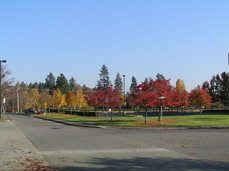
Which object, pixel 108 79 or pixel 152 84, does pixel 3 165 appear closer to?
pixel 152 84

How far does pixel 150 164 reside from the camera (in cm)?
912

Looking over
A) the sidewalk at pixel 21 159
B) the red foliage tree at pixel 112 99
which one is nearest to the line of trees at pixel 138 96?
the red foliage tree at pixel 112 99

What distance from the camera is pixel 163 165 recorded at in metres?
8.95

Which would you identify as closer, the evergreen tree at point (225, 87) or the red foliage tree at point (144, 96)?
the red foliage tree at point (144, 96)

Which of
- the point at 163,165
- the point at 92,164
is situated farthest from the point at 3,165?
the point at 163,165

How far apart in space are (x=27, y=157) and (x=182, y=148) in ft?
21.0

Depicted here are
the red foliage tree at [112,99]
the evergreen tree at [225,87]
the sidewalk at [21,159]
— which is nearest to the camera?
the sidewalk at [21,159]

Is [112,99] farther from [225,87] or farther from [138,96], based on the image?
[225,87]

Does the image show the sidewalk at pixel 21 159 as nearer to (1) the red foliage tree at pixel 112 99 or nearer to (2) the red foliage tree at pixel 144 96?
(2) the red foliage tree at pixel 144 96

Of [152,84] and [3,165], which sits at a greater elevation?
[152,84]

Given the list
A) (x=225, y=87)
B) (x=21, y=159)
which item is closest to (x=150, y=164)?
(x=21, y=159)

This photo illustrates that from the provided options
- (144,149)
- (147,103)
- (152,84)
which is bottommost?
(144,149)

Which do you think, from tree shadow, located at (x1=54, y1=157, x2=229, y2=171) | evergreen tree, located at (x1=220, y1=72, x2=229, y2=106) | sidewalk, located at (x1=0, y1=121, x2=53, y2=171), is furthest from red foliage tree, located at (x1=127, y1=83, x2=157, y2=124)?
evergreen tree, located at (x1=220, y1=72, x2=229, y2=106)

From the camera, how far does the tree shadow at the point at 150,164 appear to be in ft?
27.8
